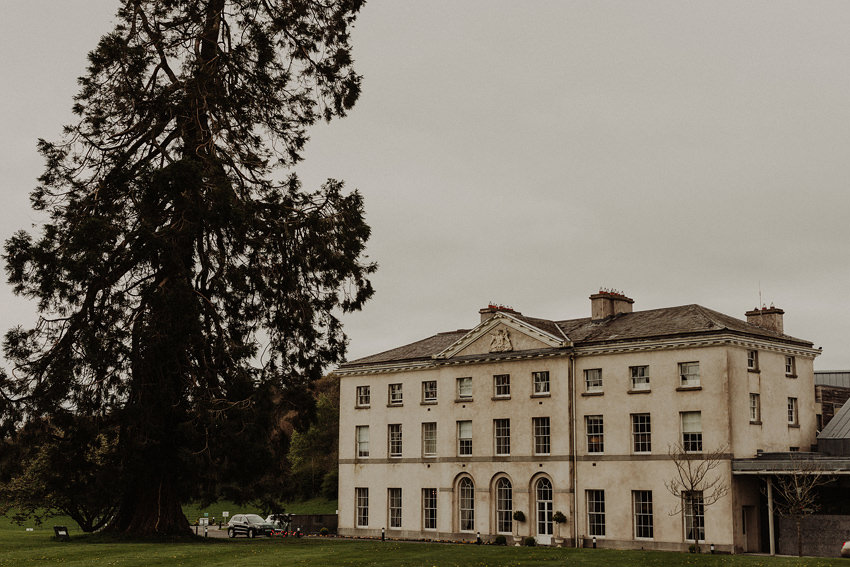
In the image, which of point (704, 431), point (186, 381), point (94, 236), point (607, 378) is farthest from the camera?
point (607, 378)

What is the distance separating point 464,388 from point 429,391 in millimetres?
2944

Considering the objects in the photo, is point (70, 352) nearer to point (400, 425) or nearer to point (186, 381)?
point (186, 381)

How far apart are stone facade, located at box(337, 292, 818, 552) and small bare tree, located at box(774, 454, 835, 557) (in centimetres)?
221

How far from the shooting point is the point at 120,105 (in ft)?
121

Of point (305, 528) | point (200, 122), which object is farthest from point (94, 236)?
point (305, 528)

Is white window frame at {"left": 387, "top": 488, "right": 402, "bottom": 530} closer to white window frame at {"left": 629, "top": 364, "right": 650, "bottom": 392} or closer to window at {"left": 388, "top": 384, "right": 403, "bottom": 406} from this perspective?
window at {"left": 388, "top": 384, "right": 403, "bottom": 406}

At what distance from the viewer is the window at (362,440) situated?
6377 centimetres

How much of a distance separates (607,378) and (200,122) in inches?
994

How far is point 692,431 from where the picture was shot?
Answer: 48.8 metres

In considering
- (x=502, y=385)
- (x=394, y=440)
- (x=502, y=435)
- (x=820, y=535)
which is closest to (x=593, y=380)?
(x=502, y=385)

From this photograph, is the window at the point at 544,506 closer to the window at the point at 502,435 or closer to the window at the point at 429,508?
the window at the point at 502,435

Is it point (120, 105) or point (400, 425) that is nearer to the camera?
point (120, 105)

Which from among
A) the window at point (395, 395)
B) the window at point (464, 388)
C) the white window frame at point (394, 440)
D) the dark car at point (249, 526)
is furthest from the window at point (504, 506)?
the dark car at point (249, 526)

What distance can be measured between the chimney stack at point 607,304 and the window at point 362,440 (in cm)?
1663
